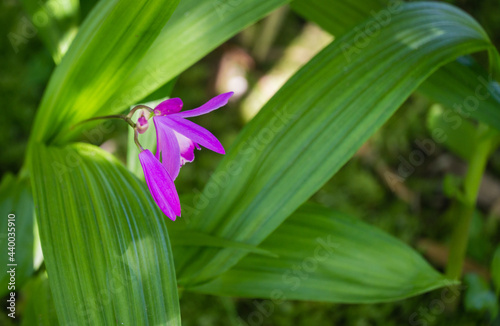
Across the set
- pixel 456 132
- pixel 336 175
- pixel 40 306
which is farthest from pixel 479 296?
pixel 40 306

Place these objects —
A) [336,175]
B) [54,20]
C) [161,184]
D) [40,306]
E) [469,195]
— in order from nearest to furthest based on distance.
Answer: [161,184] → [40,306] → [54,20] → [469,195] → [336,175]

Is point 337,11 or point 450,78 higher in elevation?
point 337,11

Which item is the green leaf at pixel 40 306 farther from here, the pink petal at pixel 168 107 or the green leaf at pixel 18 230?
the pink petal at pixel 168 107

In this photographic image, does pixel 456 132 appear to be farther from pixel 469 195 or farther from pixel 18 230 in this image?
pixel 18 230

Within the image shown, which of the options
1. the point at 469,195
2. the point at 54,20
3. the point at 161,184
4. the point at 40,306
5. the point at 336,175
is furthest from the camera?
the point at 336,175

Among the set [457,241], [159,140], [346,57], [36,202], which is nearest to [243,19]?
[346,57]

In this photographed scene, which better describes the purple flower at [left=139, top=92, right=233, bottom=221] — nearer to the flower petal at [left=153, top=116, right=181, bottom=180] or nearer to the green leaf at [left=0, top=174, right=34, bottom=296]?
the flower petal at [left=153, top=116, right=181, bottom=180]
